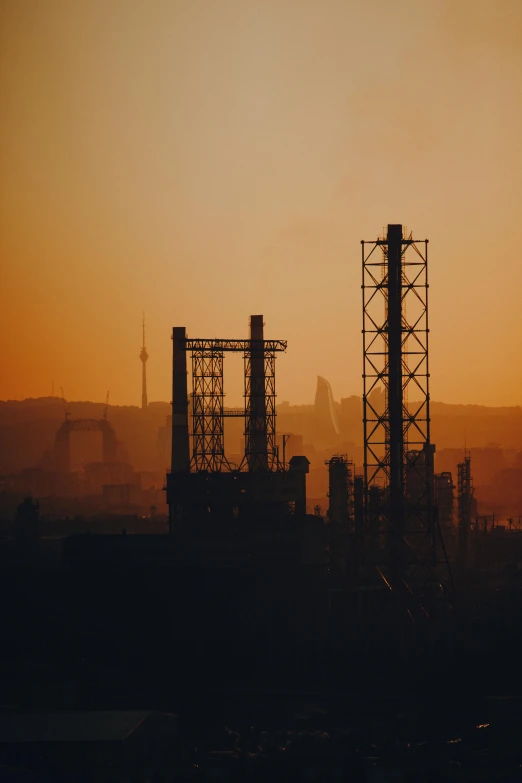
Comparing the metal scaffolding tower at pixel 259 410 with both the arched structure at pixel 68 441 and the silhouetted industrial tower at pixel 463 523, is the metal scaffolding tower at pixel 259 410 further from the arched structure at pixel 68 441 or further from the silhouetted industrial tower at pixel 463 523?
the arched structure at pixel 68 441

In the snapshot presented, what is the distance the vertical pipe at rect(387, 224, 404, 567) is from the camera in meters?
47.3

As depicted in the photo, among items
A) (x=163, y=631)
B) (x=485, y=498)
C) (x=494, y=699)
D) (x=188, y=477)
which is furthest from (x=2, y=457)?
(x=494, y=699)

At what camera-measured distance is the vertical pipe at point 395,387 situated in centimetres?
4734

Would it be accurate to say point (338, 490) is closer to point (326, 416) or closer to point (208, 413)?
point (208, 413)

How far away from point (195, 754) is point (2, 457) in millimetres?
149638

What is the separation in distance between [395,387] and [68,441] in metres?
124

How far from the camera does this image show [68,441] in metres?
169

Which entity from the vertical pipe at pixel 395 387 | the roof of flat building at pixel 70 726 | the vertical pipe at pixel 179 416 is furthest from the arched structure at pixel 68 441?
the roof of flat building at pixel 70 726

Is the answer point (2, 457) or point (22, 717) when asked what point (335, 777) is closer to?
point (22, 717)

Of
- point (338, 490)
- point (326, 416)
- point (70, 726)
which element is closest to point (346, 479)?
point (338, 490)

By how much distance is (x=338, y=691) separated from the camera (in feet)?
148

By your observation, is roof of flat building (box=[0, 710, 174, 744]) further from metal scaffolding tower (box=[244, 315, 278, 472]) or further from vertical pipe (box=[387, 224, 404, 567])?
metal scaffolding tower (box=[244, 315, 278, 472])

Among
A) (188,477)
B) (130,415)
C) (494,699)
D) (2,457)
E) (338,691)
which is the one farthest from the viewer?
(130,415)

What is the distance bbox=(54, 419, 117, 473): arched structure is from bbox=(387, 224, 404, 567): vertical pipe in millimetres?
120790
